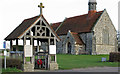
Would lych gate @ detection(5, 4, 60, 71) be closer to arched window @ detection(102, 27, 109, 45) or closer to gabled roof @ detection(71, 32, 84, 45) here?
gabled roof @ detection(71, 32, 84, 45)

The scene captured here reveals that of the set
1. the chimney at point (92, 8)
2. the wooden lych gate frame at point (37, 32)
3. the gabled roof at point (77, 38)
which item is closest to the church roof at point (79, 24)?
the chimney at point (92, 8)

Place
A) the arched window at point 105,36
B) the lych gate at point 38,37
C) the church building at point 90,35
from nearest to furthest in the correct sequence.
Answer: the lych gate at point 38,37 → the church building at point 90,35 → the arched window at point 105,36

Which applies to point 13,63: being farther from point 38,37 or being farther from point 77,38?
point 77,38

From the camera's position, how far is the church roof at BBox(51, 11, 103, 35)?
4975 cm

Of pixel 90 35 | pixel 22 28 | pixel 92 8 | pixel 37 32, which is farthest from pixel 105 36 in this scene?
pixel 37 32

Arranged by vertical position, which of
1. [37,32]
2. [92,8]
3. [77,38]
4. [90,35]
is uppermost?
[92,8]

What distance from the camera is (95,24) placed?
48.1 meters

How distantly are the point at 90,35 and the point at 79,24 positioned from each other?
19.1 ft

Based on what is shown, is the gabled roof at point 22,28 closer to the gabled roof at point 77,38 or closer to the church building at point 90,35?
the church building at point 90,35

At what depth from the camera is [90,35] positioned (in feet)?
159

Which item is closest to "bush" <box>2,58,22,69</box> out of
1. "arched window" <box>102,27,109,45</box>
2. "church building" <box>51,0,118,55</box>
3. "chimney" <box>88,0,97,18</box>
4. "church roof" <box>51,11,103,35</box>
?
"church building" <box>51,0,118,55</box>

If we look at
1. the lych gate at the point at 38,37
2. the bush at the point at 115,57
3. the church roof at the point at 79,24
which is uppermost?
the church roof at the point at 79,24

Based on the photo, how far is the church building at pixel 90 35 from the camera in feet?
158

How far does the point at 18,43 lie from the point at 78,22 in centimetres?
3764
